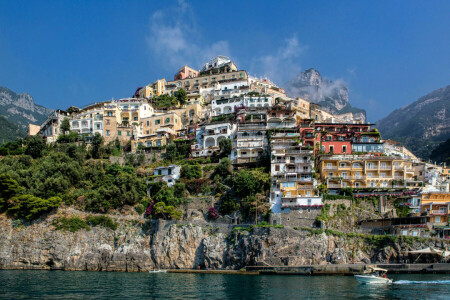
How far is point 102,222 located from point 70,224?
3.80 metres

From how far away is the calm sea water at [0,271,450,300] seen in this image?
3466cm

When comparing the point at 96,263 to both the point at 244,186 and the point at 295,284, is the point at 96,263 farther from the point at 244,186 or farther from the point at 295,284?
the point at 295,284

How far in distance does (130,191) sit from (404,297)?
1429 inches

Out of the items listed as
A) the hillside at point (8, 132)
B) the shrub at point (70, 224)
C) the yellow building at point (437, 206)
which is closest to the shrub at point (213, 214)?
the shrub at point (70, 224)

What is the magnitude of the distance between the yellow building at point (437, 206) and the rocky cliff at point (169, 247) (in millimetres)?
4844

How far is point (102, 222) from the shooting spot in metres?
55.7

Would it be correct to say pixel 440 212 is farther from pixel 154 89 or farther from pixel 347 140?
pixel 154 89

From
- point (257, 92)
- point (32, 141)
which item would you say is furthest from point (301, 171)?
point (32, 141)

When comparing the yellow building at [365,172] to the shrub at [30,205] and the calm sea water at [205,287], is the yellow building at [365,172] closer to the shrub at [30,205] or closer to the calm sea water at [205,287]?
the calm sea water at [205,287]

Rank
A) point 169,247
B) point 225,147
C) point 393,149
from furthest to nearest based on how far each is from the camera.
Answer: point 393,149 < point 225,147 < point 169,247

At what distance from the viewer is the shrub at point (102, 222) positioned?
182 feet

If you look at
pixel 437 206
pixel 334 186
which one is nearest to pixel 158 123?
pixel 334 186

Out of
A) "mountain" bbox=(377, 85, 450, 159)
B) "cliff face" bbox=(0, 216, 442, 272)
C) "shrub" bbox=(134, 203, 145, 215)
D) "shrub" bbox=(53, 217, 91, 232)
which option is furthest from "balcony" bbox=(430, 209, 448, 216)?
"mountain" bbox=(377, 85, 450, 159)

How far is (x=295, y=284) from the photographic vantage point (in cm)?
4025
